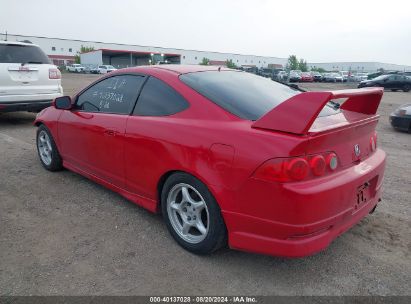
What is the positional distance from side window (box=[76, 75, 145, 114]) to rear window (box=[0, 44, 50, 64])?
4.09 m

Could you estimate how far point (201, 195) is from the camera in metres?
2.59

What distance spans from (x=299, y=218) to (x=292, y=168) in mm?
312

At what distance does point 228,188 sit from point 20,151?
180 inches

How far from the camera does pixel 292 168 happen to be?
7.01ft

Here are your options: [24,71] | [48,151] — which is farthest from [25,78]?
[48,151]

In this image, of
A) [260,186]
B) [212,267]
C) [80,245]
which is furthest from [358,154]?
[80,245]

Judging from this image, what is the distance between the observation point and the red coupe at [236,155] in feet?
7.17

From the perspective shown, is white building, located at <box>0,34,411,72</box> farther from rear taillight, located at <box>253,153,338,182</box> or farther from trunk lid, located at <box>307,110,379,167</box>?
rear taillight, located at <box>253,153,338,182</box>

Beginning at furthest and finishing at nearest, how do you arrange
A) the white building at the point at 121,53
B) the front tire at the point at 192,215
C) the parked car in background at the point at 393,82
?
the white building at the point at 121,53
the parked car in background at the point at 393,82
the front tire at the point at 192,215

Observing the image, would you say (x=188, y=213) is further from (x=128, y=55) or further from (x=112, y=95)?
(x=128, y=55)

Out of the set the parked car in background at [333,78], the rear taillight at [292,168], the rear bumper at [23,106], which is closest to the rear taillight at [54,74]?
the rear bumper at [23,106]

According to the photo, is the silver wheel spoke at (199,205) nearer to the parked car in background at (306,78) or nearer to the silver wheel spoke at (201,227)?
the silver wheel spoke at (201,227)

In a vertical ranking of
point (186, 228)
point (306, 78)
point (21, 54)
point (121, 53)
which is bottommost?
point (306, 78)

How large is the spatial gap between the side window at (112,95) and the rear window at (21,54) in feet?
13.4
